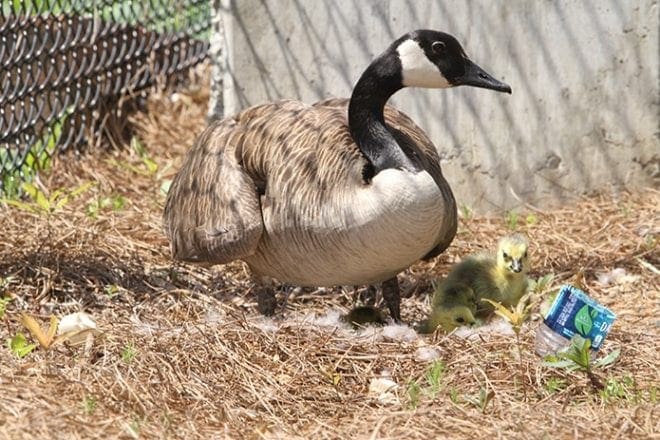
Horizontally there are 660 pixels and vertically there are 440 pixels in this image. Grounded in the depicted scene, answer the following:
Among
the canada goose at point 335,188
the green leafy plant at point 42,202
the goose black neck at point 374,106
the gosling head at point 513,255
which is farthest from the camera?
the green leafy plant at point 42,202

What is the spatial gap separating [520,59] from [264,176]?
2.01 meters

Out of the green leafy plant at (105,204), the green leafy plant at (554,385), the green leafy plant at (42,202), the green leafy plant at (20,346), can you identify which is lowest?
the green leafy plant at (554,385)

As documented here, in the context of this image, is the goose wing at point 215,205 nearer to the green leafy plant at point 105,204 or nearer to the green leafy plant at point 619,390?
the green leafy plant at point 105,204

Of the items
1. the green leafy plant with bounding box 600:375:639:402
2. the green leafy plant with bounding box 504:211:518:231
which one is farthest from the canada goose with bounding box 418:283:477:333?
the green leafy plant with bounding box 504:211:518:231

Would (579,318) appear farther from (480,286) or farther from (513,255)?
(480,286)

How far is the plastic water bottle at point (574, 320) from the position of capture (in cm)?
468

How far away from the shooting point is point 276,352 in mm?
4879

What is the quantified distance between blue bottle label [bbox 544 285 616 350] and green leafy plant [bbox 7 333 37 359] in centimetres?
190

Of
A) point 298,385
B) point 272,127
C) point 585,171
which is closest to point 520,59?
point 585,171

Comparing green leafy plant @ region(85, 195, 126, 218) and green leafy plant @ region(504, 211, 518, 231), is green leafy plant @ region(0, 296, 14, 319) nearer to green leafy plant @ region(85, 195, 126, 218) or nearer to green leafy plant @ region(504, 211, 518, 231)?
green leafy plant @ region(85, 195, 126, 218)

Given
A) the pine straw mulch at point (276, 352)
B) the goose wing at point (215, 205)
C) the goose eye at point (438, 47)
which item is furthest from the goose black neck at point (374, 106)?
the pine straw mulch at point (276, 352)

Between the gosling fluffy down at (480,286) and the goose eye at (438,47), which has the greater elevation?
the goose eye at (438,47)

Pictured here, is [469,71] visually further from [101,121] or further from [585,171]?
[101,121]

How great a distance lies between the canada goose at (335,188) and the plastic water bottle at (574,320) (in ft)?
2.06
